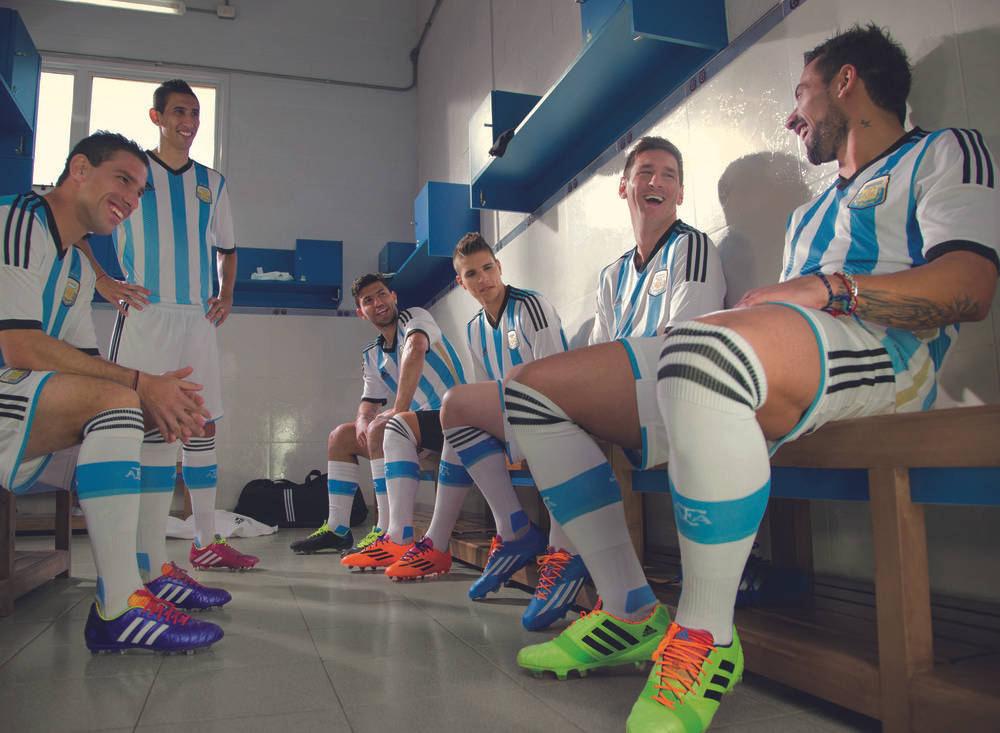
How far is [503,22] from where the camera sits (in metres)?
3.85

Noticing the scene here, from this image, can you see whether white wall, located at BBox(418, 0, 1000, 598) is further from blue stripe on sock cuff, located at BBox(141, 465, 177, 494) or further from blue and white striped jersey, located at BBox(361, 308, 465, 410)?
blue stripe on sock cuff, located at BBox(141, 465, 177, 494)

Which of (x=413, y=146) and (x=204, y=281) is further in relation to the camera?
(x=413, y=146)

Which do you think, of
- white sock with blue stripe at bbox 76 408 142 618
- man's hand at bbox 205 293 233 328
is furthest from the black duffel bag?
white sock with blue stripe at bbox 76 408 142 618

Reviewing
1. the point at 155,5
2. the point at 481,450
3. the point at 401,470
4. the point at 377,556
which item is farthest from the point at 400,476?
the point at 155,5

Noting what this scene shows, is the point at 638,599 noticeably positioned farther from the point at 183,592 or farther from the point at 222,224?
the point at 222,224

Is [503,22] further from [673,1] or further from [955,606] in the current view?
[955,606]

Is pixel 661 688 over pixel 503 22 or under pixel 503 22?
under

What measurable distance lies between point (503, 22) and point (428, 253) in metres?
1.38

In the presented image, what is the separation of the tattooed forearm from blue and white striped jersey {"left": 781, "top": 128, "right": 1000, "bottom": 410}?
38 millimetres

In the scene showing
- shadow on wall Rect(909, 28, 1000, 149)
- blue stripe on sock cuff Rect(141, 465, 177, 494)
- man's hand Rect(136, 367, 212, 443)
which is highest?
shadow on wall Rect(909, 28, 1000, 149)

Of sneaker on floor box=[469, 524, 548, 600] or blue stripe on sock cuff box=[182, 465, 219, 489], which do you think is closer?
sneaker on floor box=[469, 524, 548, 600]

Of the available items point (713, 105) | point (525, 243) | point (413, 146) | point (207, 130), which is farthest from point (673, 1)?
point (207, 130)

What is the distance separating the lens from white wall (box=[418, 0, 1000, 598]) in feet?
4.22

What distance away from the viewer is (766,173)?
Answer: 5.91 ft
